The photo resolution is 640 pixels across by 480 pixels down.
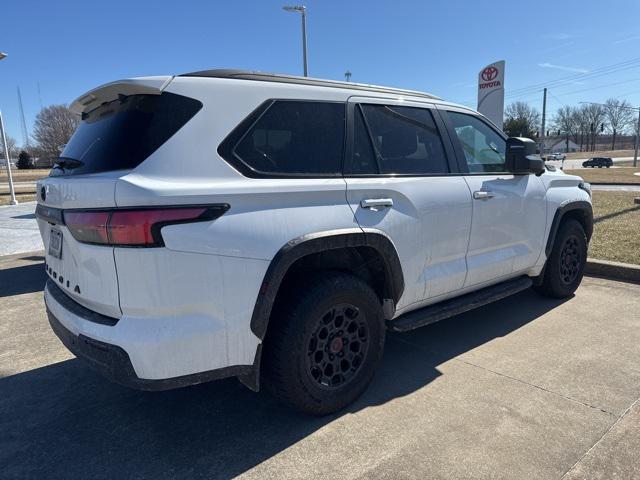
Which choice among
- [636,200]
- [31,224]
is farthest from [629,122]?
[31,224]

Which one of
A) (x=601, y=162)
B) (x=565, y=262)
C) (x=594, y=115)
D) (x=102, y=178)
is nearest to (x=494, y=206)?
(x=565, y=262)

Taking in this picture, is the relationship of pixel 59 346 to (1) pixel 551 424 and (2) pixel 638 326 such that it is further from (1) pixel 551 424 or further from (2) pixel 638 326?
(2) pixel 638 326

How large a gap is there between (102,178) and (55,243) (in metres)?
0.69

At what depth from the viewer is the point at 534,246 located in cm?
419

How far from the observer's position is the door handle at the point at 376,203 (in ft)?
9.11

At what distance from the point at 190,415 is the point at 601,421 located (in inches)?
96.7

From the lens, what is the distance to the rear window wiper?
2.59m

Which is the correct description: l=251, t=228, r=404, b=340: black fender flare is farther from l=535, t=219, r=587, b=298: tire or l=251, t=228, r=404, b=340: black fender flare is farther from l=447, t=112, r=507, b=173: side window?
l=535, t=219, r=587, b=298: tire

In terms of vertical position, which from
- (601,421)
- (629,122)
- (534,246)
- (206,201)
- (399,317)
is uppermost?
(629,122)

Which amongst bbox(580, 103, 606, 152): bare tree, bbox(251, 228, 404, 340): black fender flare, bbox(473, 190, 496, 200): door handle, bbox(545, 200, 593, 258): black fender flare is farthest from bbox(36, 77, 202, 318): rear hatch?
bbox(580, 103, 606, 152): bare tree

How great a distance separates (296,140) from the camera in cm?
266

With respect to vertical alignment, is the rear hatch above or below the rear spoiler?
below

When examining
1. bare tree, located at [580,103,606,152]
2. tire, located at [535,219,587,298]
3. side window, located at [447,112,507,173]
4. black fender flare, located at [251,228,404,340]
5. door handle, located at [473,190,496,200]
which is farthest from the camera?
bare tree, located at [580,103,606,152]

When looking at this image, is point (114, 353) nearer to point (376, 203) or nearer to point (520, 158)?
point (376, 203)
